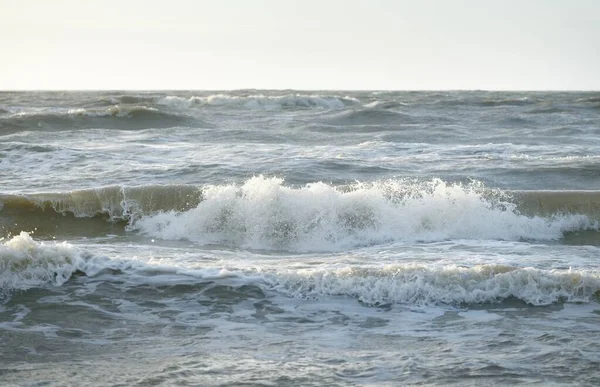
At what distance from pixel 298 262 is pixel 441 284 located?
198 cm

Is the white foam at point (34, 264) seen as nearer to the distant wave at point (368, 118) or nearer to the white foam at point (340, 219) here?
the white foam at point (340, 219)

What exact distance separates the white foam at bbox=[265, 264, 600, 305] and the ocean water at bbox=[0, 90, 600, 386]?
2cm

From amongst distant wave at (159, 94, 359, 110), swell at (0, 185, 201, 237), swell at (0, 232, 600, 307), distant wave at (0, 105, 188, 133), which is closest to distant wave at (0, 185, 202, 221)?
swell at (0, 185, 201, 237)

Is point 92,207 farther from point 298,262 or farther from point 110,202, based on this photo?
point 298,262

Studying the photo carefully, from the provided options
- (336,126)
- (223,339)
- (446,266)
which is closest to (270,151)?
(336,126)

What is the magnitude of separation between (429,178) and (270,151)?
17.4 feet

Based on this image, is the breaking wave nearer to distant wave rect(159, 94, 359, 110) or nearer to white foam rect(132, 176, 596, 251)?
white foam rect(132, 176, 596, 251)

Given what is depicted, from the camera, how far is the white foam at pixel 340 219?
1055 cm

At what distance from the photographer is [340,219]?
35.7ft

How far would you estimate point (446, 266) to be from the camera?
7.89 meters

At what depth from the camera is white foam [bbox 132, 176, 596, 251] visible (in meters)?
10.6

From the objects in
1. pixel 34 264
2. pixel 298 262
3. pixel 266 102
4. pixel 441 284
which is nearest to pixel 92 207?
pixel 34 264

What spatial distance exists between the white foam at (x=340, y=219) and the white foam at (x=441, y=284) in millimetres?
2572

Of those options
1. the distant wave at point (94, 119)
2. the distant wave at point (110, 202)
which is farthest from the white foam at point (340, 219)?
the distant wave at point (94, 119)
